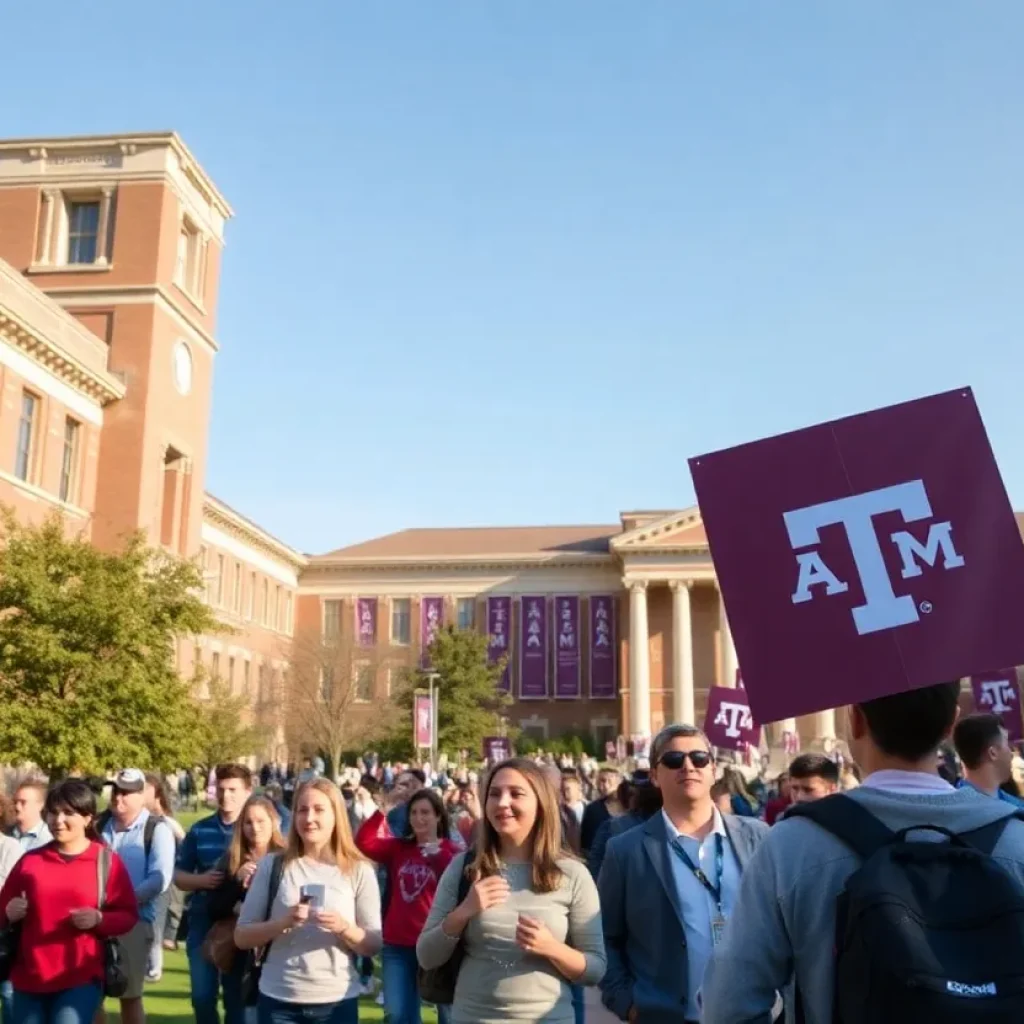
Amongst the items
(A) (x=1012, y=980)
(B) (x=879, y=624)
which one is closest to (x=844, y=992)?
(A) (x=1012, y=980)

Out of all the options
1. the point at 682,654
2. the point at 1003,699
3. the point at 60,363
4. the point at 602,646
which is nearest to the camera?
the point at 1003,699

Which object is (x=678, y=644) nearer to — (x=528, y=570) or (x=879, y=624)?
Result: (x=528, y=570)

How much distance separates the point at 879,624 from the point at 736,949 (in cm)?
75

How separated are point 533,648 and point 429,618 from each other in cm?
662

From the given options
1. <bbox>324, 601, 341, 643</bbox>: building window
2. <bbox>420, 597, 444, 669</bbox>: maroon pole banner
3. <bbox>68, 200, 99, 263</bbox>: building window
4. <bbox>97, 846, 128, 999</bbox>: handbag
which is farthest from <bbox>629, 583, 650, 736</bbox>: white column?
<bbox>97, 846, 128, 999</bbox>: handbag

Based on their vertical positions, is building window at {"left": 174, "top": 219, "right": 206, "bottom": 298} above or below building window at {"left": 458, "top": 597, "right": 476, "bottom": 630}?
above

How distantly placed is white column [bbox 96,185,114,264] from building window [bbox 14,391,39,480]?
6.51m

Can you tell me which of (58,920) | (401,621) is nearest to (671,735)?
(58,920)

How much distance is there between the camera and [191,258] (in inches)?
1615

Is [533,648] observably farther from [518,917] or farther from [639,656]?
[518,917]

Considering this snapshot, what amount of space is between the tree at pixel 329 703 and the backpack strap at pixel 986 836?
56.4 meters

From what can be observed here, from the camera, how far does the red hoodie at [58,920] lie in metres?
Answer: 5.90

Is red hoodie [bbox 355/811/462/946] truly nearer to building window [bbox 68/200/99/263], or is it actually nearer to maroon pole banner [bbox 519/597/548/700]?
building window [bbox 68/200/99/263]

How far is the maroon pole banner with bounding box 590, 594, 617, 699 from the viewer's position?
73438mm
